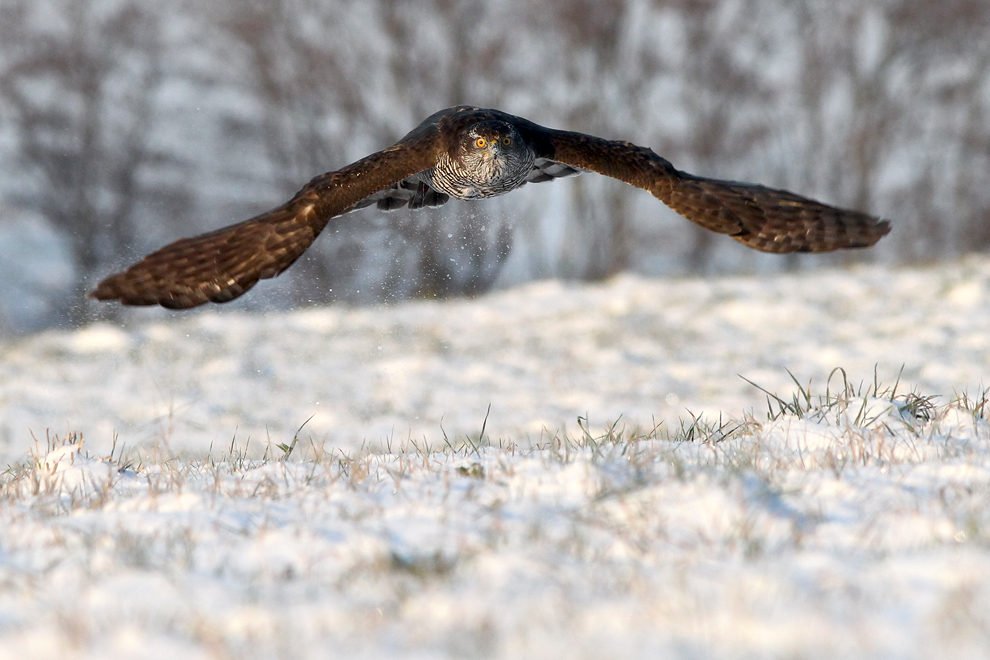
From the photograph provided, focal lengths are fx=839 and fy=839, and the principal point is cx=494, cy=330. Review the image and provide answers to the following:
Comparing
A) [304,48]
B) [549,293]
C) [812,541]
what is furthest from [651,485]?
[304,48]

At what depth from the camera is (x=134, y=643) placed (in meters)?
1.84

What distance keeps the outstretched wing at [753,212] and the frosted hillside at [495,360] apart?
2672mm

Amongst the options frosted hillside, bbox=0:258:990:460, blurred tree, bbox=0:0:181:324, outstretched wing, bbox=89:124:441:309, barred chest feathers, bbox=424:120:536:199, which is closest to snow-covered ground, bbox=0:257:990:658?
outstretched wing, bbox=89:124:441:309

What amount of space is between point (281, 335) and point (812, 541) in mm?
9790

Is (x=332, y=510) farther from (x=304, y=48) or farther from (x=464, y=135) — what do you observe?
(x=304, y=48)

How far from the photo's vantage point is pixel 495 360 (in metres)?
10.3

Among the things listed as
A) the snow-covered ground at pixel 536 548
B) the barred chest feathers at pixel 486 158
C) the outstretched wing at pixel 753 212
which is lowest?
the snow-covered ground at pixel 536 548

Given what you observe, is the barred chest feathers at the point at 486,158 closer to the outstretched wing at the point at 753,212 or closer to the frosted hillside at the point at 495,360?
the outstretched wing at the point at 753,212

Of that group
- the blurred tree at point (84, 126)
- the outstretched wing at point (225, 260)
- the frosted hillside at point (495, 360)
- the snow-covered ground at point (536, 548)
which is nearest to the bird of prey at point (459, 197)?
the outstretched wing at point (225, 260)

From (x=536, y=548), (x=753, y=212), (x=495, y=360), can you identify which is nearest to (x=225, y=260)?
(x=536, y=548)

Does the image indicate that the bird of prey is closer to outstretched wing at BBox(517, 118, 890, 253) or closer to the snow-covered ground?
Result: outstretched wing at BBox(517, 118, 890, 253)

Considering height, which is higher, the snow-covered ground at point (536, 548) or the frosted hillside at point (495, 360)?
the frosted hillside at point (495, 360)

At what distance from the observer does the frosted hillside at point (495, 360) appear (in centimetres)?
849

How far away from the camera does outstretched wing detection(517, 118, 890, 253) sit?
4.72 meters
